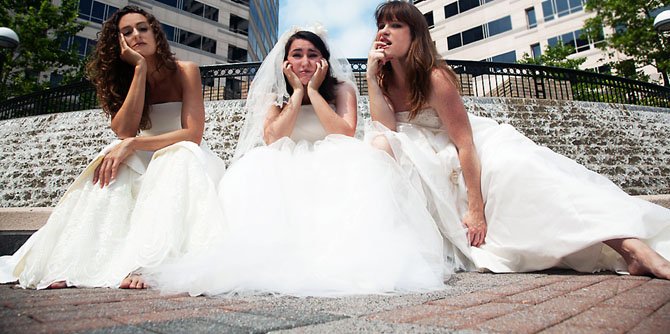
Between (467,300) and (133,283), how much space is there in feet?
5.26

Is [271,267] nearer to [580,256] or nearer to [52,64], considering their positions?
[580,256]

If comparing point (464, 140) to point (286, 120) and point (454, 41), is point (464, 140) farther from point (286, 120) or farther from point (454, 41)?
point (454, 41)

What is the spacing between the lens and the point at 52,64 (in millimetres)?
15117

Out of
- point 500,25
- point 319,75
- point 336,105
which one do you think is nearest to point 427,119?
point 336,105

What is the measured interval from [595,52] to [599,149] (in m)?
21.5

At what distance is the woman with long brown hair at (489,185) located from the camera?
1.86m

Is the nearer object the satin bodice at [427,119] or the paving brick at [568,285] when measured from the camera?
the paving brick at [568,285]

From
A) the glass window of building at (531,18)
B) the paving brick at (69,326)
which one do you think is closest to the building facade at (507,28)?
the glass window of building at (531,18)

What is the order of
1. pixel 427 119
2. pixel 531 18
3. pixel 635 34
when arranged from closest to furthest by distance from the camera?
1. pixel 427 119
2. pixel 635 34
3. pixel 531 18

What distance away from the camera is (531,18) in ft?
89.5

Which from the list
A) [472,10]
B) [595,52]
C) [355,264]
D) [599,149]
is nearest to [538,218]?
[355,264]

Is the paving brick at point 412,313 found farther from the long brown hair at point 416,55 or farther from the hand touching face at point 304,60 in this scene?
the hand touching face at point 304,60

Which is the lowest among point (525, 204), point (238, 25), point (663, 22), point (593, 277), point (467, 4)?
point (593, 277)

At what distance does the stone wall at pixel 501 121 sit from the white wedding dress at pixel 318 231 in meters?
5.58
